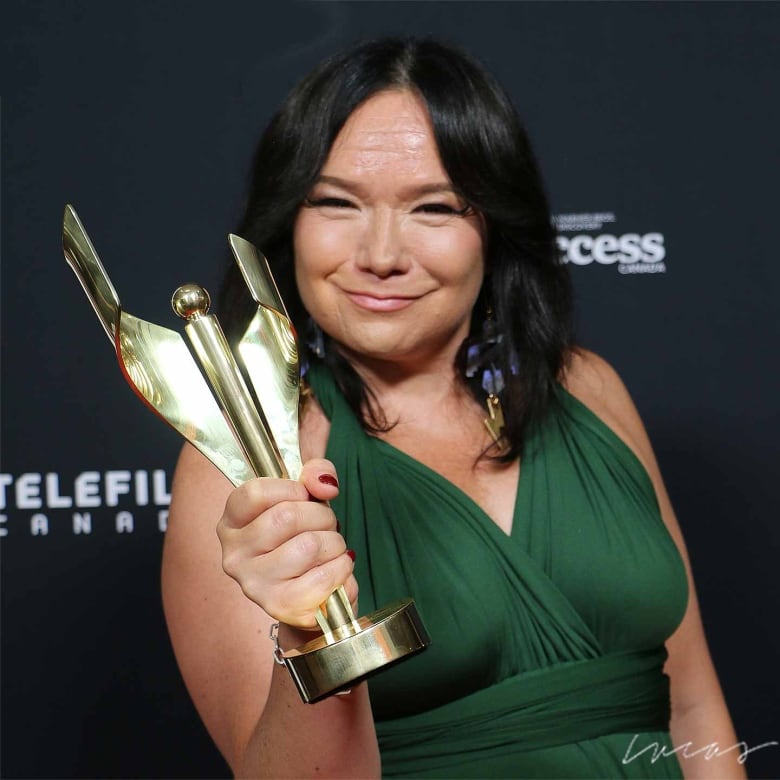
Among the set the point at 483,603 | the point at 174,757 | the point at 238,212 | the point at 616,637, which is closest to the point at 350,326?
the point at 483,603

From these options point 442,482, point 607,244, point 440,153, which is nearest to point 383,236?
point 440,153

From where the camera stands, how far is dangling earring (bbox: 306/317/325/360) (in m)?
1.45

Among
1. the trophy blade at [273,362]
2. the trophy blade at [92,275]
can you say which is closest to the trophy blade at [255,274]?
the trophy blade at [273,362]

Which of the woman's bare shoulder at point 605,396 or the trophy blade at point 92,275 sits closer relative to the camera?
the trophy blade at point 92,275

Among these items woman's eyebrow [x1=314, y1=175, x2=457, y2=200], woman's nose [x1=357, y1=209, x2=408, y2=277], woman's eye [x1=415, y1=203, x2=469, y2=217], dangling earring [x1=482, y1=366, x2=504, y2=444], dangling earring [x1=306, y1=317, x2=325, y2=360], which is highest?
woman's eyebrow [x1=314, y1=175, x2=457, y2=200]

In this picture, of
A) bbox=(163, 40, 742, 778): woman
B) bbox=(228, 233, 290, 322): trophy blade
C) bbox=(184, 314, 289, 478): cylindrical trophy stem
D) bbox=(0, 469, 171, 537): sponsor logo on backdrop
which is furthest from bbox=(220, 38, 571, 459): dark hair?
bbox=(0, 469, 171, 537): sponsor logo on backdrop

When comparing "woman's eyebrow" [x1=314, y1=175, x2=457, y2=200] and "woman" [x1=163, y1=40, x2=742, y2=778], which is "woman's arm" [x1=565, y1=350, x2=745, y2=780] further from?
"woman's eyebrow" [x1=314, y1=175, x2=457, y2=200]

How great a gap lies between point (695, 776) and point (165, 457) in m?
0.89

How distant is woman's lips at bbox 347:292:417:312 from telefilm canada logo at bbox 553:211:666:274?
0.74 metres

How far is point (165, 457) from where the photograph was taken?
1.96 meters

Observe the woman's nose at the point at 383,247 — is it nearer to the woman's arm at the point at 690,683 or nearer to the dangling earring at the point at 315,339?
the dangling earring at the point at 315,339

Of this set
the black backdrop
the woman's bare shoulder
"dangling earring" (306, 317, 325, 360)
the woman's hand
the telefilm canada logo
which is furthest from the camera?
the telefilm canada logo

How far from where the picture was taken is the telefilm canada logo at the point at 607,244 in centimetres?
204

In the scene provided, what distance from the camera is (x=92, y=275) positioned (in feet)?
2.99
